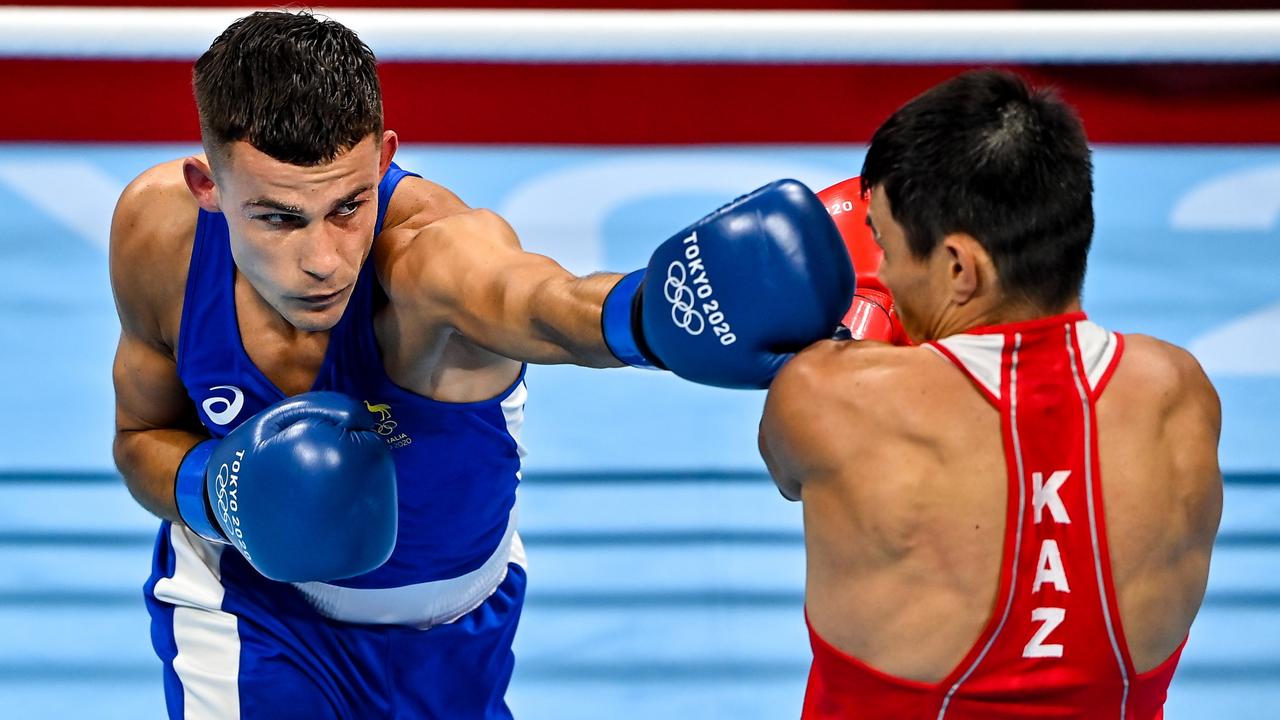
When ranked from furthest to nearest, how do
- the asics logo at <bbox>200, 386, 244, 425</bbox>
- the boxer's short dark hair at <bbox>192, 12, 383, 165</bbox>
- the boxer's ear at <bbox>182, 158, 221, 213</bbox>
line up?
the asics logo at <bbox>200, 386, 244, 425</bbox> < the boxer's ear at <bbox>182, 158, 221, 213</bbox> < the boxer's short dark hair at <bbox>192, 12, 383, 165</bbox>

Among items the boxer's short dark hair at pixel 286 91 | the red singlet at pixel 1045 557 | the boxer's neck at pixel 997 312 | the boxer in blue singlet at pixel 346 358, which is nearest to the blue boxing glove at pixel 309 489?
the boxer in blue singlet at pixel 346 358

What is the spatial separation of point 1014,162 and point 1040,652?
0.53 m

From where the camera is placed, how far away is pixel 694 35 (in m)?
2.71

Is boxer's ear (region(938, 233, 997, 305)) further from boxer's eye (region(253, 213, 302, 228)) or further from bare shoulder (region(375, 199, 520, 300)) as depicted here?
boxer's eye (region(253, 213, 302, 228))

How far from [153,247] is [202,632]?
0.60 meters

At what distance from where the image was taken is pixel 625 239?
4.89 m

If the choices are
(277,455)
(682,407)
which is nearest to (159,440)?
(277,455)

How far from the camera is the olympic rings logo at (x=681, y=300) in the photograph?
5.95ft

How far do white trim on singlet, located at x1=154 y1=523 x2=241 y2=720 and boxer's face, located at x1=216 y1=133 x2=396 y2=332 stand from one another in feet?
1.67

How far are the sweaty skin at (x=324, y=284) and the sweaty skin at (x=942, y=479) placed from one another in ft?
1.31

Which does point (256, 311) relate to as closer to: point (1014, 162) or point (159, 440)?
point (159, 440)

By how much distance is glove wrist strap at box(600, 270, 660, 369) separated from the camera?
191cm

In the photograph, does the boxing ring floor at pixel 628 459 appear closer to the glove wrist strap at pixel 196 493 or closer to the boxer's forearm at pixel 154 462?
the boxer's forearm at pixel 154 462

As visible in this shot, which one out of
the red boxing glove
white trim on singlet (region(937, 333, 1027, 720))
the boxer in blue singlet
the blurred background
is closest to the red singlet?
white trim on singlet (region(937, 333, 1027, 720))
